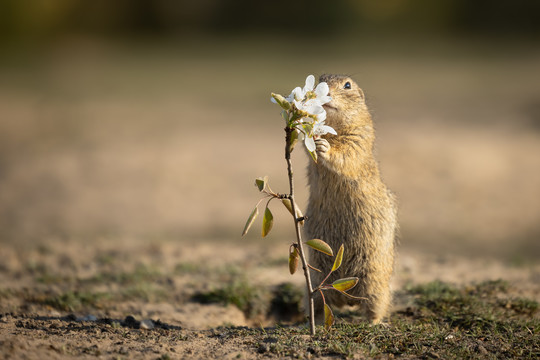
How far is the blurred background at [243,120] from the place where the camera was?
816 cm

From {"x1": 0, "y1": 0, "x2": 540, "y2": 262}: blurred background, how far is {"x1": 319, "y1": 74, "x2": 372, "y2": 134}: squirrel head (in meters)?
0.51

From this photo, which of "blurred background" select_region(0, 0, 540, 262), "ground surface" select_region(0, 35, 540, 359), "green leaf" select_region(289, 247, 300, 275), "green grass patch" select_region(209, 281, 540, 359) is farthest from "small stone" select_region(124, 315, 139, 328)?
"blurred background" select_region(0, 0, 540, 262)

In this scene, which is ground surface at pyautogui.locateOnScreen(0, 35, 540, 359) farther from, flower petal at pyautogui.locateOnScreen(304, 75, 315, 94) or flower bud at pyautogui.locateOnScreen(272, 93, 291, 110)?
flower petal at pyautogui.locateOnScreen(304, 75, 315, 94)

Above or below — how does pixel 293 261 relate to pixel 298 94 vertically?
below

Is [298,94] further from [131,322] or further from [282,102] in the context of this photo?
[131,322]

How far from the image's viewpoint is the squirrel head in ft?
13.4

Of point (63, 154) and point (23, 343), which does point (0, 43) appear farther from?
point (23, 343)

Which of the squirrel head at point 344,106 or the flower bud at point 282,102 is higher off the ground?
the squirrel head at point 344,106

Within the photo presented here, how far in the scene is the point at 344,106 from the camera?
416 cm

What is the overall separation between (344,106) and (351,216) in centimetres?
82

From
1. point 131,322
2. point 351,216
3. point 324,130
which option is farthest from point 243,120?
point 324,130

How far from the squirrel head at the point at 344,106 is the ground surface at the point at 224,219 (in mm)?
1462

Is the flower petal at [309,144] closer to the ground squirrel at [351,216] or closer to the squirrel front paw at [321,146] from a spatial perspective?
the squirrel front paw at [321,146]

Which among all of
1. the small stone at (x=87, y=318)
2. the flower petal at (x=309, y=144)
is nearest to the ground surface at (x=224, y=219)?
the small stone at (x=87, y=318)
